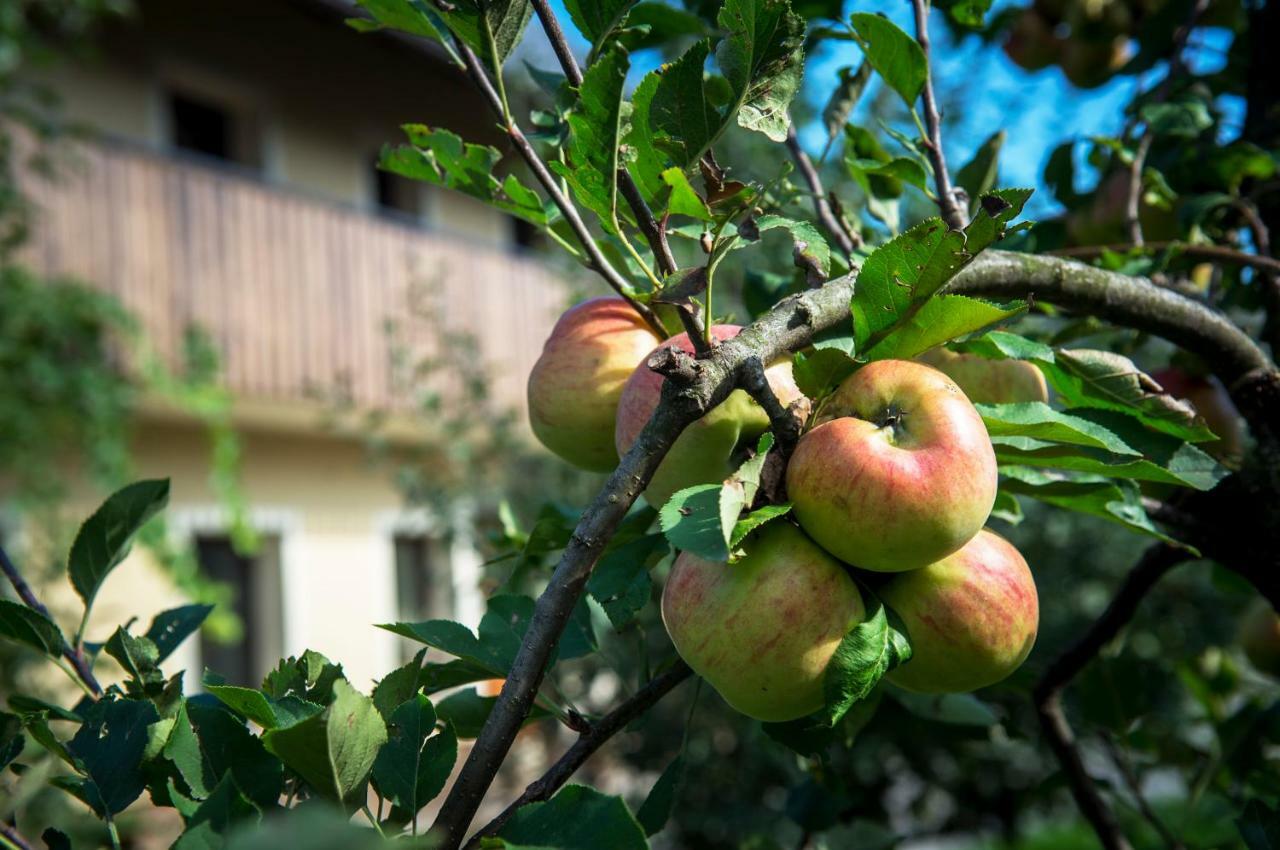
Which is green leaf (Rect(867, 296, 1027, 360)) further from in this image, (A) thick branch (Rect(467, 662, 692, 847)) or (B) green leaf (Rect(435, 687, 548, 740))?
(B) green leaf (Rect(435, 687, 548, 740))

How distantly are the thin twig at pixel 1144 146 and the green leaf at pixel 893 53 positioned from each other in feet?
1.32

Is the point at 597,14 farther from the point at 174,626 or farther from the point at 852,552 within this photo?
the point at 174,626

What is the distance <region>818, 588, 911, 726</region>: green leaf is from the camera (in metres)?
0.74

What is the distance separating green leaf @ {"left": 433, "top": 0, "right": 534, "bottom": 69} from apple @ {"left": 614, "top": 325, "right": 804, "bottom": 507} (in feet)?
0.85

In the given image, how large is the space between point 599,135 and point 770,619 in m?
0.36

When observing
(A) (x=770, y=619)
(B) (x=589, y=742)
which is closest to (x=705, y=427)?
(A) (x=770, y=619)

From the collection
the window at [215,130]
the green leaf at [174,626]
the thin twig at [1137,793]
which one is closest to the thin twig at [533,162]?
the green leaf at [174,626]

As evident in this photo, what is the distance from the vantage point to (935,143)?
3.62 feet

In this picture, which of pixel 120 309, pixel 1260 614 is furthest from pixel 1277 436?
pixel 120 309

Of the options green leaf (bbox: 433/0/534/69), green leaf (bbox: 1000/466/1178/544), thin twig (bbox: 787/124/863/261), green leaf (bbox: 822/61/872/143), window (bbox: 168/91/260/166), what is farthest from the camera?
window (bbox: 168/91/260/166)

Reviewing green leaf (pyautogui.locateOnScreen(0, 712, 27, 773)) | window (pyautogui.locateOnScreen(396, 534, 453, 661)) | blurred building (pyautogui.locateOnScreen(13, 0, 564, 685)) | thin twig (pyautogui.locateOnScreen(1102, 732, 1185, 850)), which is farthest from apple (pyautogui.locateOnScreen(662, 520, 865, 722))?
window (pyautogui.locateOnScreen(396, 534, 453, 661))

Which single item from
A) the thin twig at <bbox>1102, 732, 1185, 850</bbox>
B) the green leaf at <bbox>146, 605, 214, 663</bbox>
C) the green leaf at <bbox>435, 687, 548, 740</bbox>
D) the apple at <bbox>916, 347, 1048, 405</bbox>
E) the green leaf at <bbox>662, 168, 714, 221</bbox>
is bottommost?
the thin twig at <bbox>1102, 732, 1185, 850</bbox>

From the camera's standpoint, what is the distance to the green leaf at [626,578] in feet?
2.72

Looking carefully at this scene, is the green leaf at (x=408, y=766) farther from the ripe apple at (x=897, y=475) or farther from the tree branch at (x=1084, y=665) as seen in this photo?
the tree branch at (x=1084, y=665)
